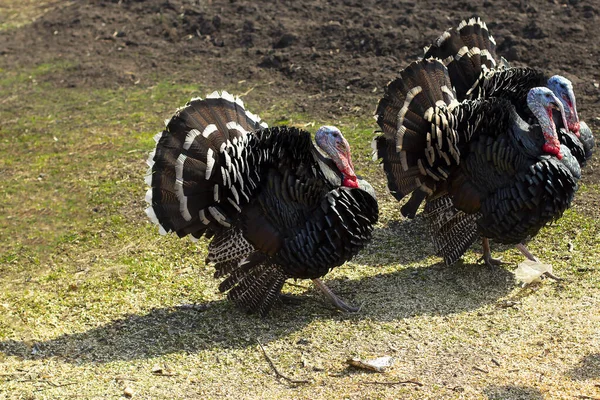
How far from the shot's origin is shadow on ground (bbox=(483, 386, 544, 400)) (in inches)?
179

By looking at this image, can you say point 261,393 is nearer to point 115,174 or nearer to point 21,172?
point 115,174

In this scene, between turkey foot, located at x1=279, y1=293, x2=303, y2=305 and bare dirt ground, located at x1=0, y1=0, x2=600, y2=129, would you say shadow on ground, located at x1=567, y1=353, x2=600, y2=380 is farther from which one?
bare dirt ground, located at x1=0, y1=0, x2=600, y2=129

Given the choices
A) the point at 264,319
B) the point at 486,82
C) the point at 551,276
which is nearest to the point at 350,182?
the point at 264,319

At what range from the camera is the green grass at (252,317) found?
4836 mm

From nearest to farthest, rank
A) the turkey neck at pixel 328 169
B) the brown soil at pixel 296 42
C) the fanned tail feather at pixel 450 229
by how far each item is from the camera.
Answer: the turkey neck at pixel 328 169, the fanned tail feather at pixel 450 229, the brown soil at pixel 296 42

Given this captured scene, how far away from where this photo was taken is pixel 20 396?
4770mm

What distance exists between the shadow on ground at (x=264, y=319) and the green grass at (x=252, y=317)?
13mm

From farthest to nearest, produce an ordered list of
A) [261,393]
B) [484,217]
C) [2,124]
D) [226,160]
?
[2,124] < [484,217] < [226,160] < [261,393]

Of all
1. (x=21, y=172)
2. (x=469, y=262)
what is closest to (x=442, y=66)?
(x=469, y=262)

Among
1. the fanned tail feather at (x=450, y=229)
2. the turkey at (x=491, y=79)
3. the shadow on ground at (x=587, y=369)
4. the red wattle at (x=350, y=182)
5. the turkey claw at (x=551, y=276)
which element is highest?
the turkey at (x=491, y=79)

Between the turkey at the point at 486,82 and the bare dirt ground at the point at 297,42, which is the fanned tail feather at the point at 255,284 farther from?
the bare dirt ground at the point at 297,42

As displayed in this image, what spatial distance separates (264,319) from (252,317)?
3.7 inches

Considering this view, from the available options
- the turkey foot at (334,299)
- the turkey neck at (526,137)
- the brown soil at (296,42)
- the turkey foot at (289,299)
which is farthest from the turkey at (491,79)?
the turkey foot at (289,299)

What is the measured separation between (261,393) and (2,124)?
241 inches
